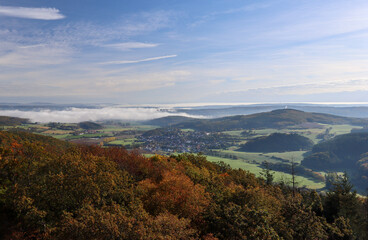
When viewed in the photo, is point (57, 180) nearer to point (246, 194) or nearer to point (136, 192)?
point (136, 192)

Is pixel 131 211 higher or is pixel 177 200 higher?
pixel 131 211

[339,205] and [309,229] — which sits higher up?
[309,229]

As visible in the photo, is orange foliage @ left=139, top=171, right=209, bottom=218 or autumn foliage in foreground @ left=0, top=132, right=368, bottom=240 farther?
orange foliage @ left=139, top=171, right=209, bottom=218

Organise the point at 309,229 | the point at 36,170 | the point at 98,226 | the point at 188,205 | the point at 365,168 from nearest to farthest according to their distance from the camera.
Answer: the point at 98,226 < the point at 309,229 < the point at 188,205 < the point at 36,170 < the point at 365,168

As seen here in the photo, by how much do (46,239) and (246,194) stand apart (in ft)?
85.5

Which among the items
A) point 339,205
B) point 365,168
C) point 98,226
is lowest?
point 365,168

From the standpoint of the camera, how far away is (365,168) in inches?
7131

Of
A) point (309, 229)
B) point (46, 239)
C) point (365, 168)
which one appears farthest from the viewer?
point (365, 168)

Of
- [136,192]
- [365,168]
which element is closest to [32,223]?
[136,192]

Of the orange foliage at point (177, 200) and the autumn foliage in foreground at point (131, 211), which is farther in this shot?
the orange foliage at point (177, 200)

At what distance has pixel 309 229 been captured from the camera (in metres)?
28.6

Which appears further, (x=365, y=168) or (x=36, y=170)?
(x=365, y=168)

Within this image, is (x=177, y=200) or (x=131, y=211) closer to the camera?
(x=131, y=211)

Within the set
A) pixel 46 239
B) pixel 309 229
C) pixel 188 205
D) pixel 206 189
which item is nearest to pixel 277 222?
pixel 309 229
